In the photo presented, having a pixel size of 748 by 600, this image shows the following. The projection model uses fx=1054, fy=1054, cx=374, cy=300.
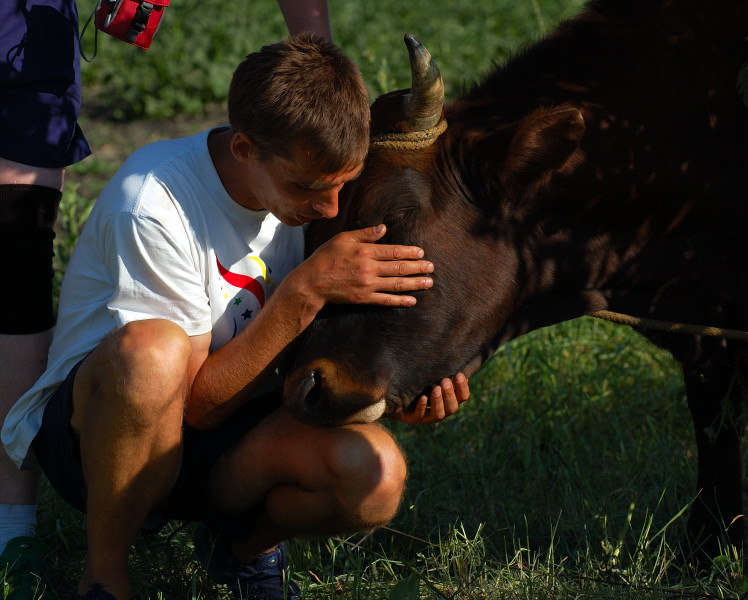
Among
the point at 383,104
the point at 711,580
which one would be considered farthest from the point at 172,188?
the point at 711,580

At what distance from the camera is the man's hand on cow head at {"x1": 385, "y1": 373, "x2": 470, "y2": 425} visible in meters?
3.07

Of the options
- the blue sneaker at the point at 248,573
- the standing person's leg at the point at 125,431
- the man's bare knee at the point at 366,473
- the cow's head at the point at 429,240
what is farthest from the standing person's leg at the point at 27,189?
the man's bare knee at the point at 366,473

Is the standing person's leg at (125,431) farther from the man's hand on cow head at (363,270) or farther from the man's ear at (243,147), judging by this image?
the man's ear at (243,147)

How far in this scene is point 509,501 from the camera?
382 centimetres

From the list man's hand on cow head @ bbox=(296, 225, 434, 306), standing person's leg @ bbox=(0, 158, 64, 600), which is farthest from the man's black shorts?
man's hand on cow head @ bbox=(296, 225, 434, 306)

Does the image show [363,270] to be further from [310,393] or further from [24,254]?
[24,254]

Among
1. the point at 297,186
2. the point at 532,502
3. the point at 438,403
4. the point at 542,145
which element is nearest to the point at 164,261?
the point at 297,186

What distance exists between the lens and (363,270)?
285 cm

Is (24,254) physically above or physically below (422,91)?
below

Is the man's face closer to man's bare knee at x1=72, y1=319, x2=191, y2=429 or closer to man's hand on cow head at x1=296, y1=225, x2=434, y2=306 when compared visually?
man's hand on cow head at x1=296, y1=225, x2=434, y2=306

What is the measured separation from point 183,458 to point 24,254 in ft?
2.73

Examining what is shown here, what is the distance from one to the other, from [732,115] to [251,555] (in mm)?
1966

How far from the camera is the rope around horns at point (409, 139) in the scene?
9.83ft

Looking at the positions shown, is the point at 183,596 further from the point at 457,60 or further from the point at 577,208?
the point at 457,60
